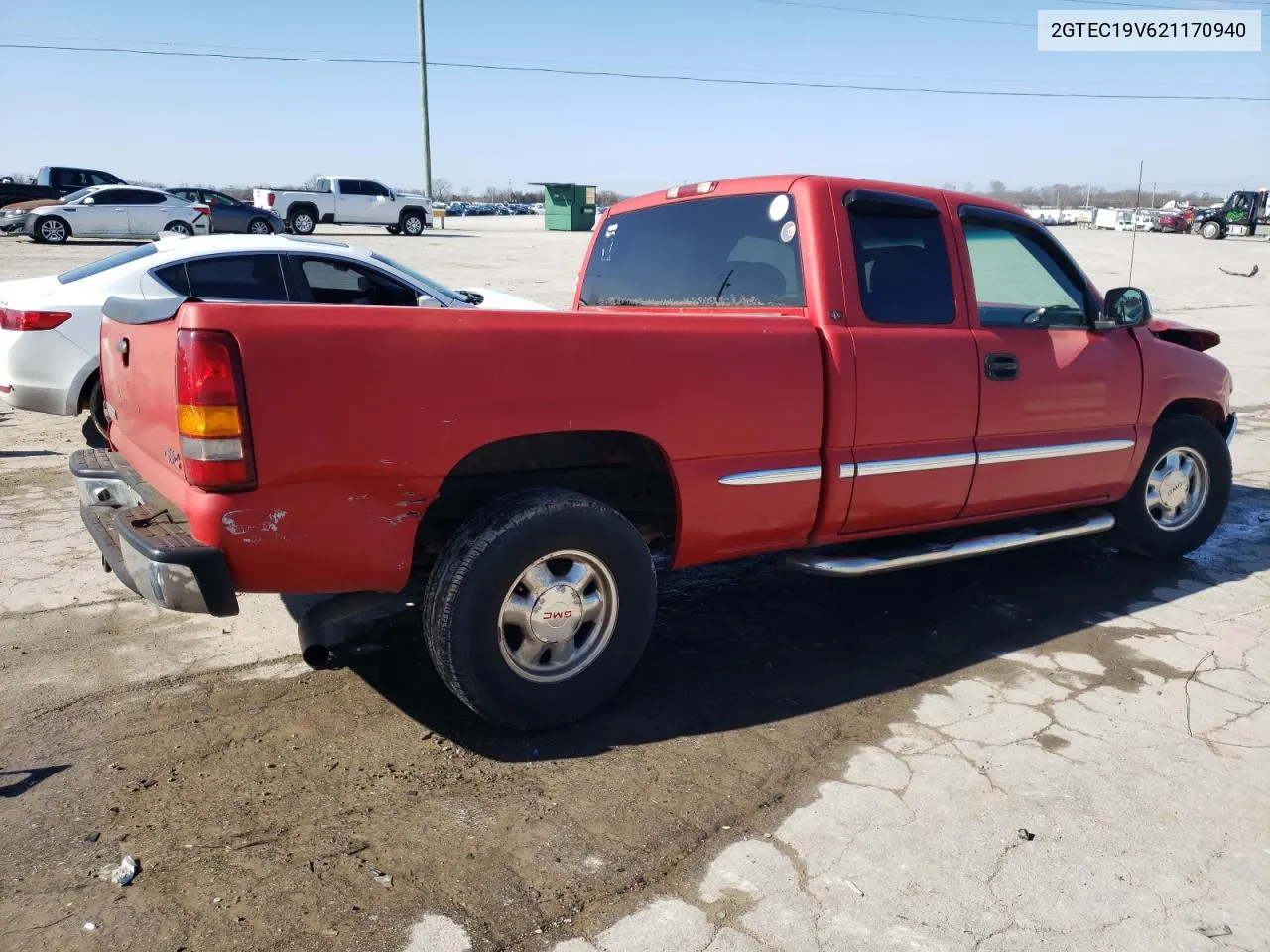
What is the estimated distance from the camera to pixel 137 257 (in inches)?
268

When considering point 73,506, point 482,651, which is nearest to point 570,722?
point 482,651

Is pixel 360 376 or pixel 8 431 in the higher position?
pixel 360 376

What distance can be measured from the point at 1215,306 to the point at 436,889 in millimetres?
22916

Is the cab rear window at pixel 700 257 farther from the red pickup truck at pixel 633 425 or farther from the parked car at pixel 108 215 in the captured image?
the parked car at pixel 108 215

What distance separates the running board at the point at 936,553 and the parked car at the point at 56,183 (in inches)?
1195

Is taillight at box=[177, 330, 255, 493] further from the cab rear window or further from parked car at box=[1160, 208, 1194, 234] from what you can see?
parked car at box=[1160, 208, 1194, 234]

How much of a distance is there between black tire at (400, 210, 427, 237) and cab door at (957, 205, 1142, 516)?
32112 millimetres

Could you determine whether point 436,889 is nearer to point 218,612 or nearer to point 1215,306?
point 218,612

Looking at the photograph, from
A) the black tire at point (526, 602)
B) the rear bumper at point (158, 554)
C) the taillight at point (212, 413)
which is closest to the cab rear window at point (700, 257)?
the black tire at point (526, 602)

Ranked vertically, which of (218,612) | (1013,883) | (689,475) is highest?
(689,475)

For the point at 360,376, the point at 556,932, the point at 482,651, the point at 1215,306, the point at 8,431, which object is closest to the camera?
the point at 556,932

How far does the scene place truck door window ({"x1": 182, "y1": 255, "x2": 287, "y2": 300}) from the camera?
22.2ft

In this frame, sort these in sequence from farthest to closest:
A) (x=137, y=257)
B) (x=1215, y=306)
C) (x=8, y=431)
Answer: (x=1215, y=306)
(x=8, y=431)
(x=137, y=257)

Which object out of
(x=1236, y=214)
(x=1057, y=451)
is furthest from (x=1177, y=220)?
(x=1057, y=451)
